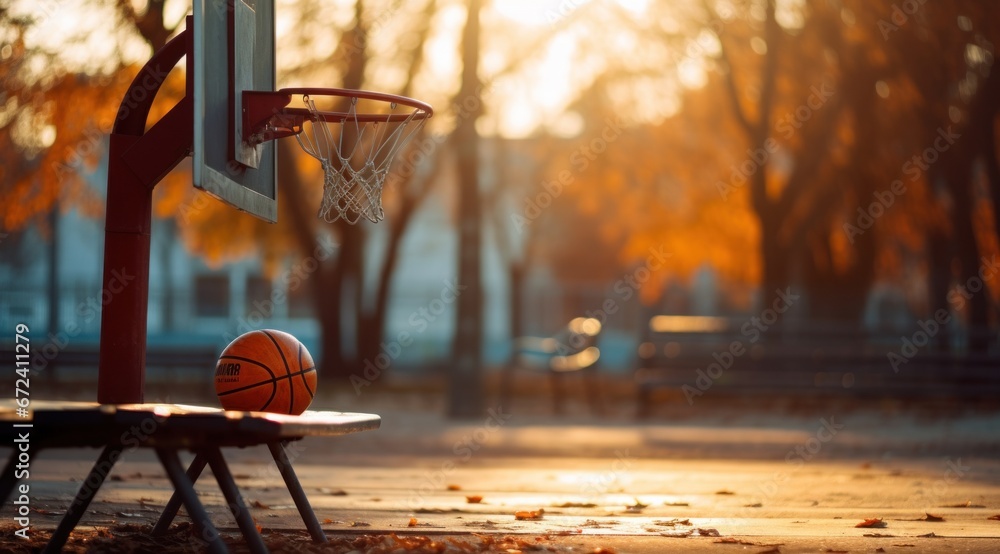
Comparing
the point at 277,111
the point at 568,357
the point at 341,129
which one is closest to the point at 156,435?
the point at 277,111

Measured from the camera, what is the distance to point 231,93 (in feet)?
21.4

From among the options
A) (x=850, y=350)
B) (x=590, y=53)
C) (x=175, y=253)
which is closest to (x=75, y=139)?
(x=590, y=53)

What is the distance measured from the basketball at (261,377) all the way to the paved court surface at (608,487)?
68 cm

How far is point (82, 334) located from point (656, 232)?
46.9 feet

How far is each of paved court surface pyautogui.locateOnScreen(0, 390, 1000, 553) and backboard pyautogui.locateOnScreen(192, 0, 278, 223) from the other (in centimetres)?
181

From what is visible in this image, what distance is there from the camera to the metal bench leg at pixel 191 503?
203 inches

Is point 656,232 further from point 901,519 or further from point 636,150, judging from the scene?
point 901,519

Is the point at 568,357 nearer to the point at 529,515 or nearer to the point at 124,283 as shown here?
the point at 529,515

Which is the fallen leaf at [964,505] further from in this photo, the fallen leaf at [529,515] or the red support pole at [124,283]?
the red support pole at [124,283]

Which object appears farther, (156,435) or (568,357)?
(568,357)

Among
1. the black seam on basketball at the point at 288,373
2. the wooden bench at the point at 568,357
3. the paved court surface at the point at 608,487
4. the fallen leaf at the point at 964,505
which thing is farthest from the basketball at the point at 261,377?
the wooden bench at the point at 568,357

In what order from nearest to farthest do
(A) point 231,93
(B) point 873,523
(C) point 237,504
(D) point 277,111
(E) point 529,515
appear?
1. (C) point 237,504
2. (A) point 231,93
3. (D) point 277,111
4. (B) point 873,523
5. (E) point 529,515

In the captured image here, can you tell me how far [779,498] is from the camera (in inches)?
350

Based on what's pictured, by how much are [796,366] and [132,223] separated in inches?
560
